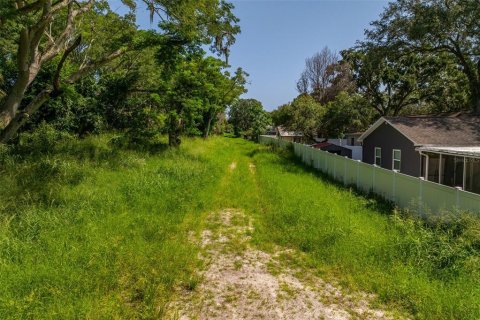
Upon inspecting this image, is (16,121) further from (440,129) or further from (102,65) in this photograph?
(440,129)

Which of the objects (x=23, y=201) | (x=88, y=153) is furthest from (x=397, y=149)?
(x=23, y=201)

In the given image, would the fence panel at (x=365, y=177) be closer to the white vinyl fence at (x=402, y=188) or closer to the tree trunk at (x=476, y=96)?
the white vinyl fence at (x=402, y=188)

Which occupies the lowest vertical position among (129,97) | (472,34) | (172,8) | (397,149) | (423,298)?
(423,298)

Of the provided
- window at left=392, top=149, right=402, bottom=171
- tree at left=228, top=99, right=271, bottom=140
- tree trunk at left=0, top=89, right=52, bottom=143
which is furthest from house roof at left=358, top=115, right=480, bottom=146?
tree at left=228, top=99, right=271, bottom=140

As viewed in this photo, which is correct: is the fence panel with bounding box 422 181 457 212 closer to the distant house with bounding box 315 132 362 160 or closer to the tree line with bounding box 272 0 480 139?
the tree line with bounding box 272 0 480 139

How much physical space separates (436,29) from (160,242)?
19026 mm

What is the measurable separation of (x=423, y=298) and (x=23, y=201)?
812 cm

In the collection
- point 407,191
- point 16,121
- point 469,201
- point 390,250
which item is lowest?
point 390,250

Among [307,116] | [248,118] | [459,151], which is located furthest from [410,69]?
[248,118]

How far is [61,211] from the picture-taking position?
653cm

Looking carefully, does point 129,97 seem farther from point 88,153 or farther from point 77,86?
point 88,153

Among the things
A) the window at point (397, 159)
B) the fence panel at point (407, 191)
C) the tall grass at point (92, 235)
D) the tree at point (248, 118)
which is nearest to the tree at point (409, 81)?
the window at point (397, 159)

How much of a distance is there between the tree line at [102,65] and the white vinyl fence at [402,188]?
6.83 meters

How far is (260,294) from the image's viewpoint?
13.7ft
